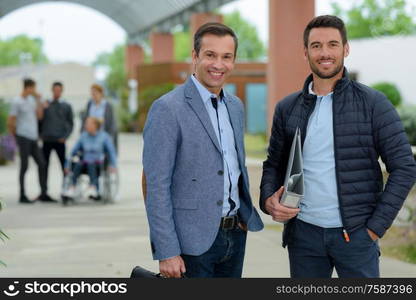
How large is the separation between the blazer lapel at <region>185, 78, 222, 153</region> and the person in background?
31.0ft

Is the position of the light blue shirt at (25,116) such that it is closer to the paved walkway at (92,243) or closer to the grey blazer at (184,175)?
A: the paved walkway at (92,243)

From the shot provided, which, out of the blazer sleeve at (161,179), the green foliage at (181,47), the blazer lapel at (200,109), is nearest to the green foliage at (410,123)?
the blazer lapel at (200,109)

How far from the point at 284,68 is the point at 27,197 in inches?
366

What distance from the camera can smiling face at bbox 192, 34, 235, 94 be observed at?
3818 millimetres

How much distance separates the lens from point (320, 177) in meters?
3.84

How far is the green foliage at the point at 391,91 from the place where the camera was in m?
34.4

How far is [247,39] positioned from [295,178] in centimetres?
9972

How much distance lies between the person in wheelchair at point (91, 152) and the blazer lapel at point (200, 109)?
8651 mm

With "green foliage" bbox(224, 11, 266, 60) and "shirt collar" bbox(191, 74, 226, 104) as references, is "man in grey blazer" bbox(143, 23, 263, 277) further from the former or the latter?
"green foliage" bbox(224, 11, 266, 60)

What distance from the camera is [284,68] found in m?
20.7

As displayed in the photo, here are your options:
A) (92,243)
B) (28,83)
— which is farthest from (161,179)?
(28,83)

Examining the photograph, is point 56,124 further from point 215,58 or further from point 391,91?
point 391,91

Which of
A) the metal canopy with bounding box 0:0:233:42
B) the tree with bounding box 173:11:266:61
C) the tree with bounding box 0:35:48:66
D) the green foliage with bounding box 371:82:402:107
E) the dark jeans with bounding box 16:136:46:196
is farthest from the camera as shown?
the tree with bounding box 0:35:48:66

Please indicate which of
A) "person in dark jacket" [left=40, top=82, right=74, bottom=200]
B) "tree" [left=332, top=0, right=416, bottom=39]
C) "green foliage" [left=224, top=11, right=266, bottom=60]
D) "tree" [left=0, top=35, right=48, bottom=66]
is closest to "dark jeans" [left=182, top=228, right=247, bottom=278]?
"person in dark jacket" [left=40, top=82, right=74, bottom=200]
